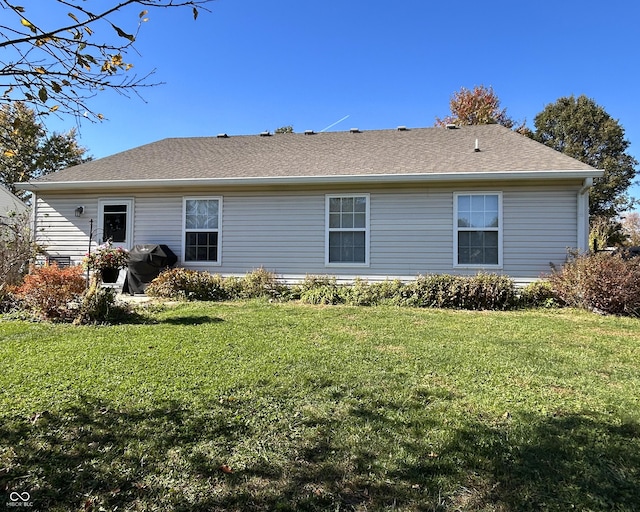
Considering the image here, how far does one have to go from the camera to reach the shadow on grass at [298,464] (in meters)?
1.93

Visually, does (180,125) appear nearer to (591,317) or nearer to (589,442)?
(591,317)

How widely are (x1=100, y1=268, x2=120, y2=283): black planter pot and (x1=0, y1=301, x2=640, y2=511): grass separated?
4239 millimetres

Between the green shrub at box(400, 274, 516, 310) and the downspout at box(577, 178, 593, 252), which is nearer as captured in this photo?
the green shrub at box(400, 274, 516, 310)

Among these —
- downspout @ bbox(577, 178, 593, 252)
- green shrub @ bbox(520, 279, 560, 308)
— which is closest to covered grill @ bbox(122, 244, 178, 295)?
green shrub @ bbox(520, 279, 560, 308)

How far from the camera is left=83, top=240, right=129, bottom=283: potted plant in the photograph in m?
8.89

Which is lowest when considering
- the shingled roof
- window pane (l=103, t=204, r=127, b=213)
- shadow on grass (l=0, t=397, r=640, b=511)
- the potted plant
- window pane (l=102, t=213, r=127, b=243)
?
shadow on grass (l=0, t=397, r=640, b=511)

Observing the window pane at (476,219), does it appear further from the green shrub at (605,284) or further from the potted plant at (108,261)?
the potted plant at (108,261)

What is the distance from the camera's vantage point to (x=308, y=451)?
237cm

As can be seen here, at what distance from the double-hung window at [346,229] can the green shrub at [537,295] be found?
141 inches

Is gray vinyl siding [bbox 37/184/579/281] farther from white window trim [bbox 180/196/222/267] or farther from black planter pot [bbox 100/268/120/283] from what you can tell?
black planter pot [bbox 100/268/120/283]

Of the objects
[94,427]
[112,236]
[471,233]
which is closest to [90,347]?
[94,427]

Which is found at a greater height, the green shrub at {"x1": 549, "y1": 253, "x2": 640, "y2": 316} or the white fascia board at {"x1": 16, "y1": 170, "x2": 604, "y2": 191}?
the white fascia board at {"x1": 16, "y1": 170, "x2": 604, "y2": 191}

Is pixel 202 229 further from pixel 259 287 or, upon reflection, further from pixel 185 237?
pixel 259 287

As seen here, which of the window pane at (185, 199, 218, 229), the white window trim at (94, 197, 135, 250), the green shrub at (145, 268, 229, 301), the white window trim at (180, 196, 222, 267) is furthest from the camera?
the white window trim at (94, 197, 135, 250)
